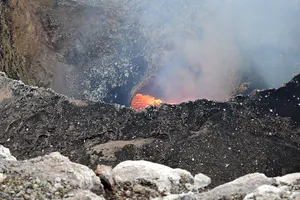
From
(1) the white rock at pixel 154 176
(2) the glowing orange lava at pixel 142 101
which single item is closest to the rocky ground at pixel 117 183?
(1) the white rock at pixel 154 176

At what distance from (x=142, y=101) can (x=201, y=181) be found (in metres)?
11.5

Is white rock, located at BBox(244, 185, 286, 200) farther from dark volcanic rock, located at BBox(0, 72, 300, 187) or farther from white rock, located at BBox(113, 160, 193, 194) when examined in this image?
dark volcanic rock, located at BBox(0, 72, 300, 187)

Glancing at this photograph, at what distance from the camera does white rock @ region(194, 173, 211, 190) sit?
421 inches

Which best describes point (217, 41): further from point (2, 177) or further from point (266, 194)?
point (2, 177)

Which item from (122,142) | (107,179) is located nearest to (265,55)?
(122,142)

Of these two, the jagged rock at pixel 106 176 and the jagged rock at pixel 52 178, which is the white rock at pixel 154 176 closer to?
the jagged rock at pixel 106 176

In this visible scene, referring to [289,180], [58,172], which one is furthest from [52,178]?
[289,180]

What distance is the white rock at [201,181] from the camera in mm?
10688

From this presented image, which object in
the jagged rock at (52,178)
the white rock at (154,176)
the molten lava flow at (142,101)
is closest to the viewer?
the jagged rock at (52,178)

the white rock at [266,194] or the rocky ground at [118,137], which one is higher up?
the rocky ground at [118,137]

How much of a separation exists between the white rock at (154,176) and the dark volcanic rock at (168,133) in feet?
5.87

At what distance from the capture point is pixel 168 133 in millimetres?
12969

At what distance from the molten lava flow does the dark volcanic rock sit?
8.10 m

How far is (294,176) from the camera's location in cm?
921
